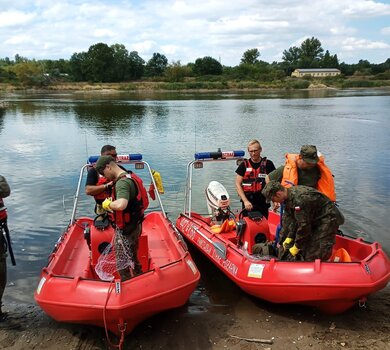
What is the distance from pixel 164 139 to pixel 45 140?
5256mm

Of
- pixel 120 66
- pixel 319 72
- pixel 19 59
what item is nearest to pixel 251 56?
pixel 319 72

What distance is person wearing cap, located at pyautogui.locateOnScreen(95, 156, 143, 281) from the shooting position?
12.8 ft

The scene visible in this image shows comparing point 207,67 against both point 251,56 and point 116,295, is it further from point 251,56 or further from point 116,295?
point 116,295

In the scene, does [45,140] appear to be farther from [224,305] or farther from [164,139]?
[224,305]

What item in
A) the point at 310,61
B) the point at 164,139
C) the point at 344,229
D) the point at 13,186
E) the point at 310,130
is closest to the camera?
the point at 344,229

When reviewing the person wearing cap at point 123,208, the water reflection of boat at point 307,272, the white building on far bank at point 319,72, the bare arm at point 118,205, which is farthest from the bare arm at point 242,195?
the white building on far bank at point 319,72

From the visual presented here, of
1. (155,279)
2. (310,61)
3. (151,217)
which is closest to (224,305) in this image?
(155,279)

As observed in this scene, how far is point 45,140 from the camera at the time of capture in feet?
62.3

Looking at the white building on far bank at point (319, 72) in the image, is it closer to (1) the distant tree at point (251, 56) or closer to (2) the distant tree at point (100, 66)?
(1) the distant tree at point (251, 56)

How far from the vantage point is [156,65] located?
100m

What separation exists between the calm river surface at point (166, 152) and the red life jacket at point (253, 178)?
261 centimetres

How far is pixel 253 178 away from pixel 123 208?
8.80 feet

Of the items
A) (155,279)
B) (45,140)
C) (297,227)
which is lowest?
(45,140)

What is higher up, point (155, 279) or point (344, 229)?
point (155, 279)
